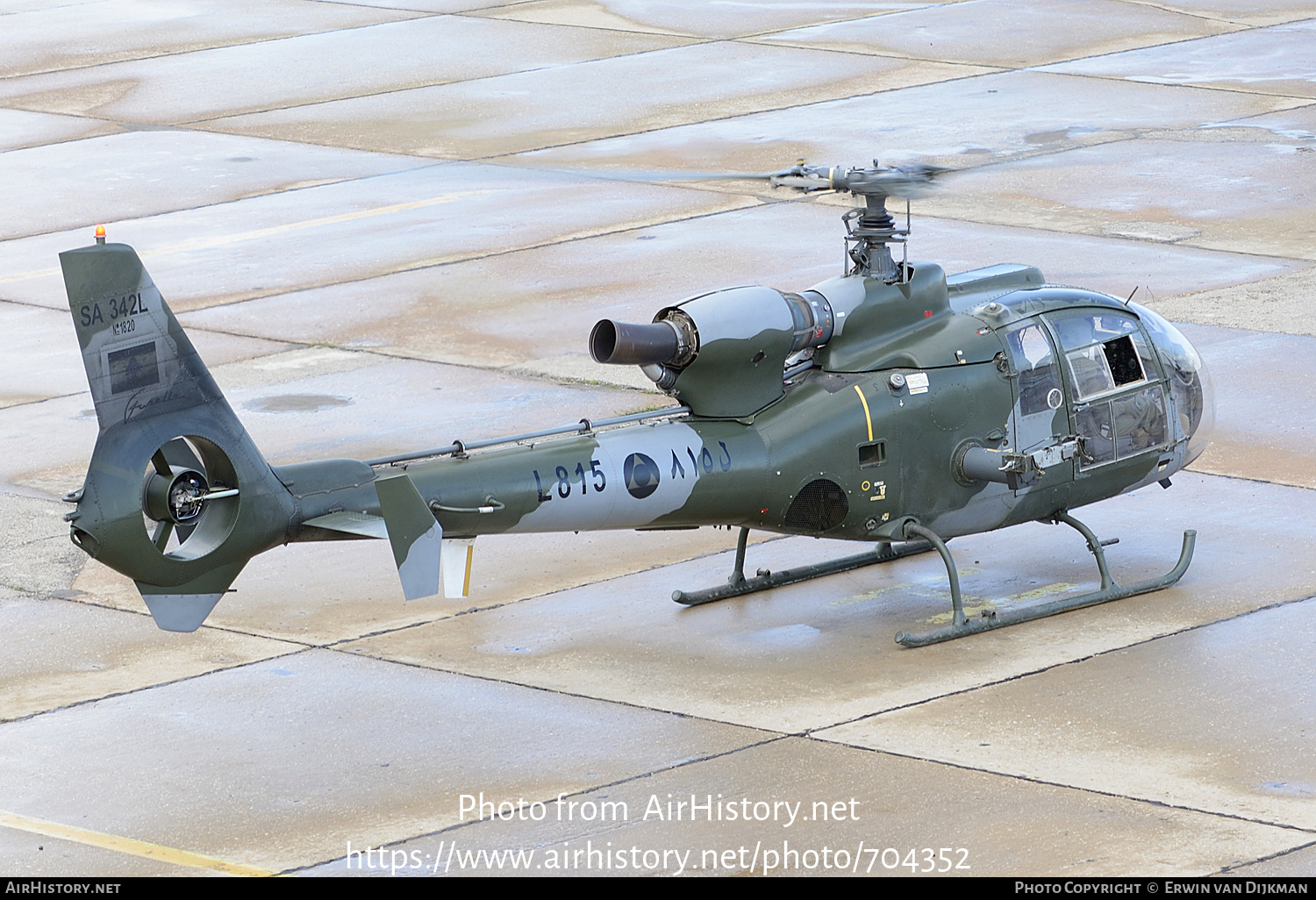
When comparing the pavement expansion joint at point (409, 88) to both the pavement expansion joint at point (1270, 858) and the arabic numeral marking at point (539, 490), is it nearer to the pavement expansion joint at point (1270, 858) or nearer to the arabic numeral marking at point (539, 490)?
the arabic numeral marking at point (539, 490)

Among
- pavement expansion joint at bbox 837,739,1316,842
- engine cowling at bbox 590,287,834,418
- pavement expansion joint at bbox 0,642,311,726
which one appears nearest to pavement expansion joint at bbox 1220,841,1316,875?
pavement expansion joint at bbox 837,739,1316,842

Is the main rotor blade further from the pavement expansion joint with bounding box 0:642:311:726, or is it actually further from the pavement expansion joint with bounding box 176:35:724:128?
the pavement expansion joint with bounding box 176:35:724:128

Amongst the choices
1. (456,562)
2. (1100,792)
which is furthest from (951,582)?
(456,562)

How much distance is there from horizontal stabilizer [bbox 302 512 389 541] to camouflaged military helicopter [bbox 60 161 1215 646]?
1 cm

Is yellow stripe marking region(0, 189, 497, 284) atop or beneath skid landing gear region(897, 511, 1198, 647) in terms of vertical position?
atop

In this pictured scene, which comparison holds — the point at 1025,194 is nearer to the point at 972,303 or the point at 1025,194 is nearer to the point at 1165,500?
the point at 1165,500

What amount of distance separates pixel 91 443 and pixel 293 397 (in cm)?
199

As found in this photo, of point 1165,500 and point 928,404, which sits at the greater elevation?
point 928,404

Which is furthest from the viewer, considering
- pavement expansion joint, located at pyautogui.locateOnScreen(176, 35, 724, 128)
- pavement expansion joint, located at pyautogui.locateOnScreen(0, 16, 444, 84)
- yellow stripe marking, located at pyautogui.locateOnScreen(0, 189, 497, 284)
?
pavement expansion joint, located at pyautogui.locateOnScreen(0, 16, 444, 84)

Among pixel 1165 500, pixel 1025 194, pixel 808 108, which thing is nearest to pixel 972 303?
pixel 1165 500

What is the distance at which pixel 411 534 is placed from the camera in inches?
436

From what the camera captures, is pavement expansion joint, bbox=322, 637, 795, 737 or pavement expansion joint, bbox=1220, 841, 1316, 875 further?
pavement expansion joint, bbox=322, 637, 795, 737

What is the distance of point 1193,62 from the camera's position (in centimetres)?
3080

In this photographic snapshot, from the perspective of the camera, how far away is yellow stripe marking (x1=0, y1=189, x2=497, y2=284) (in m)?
23.0
